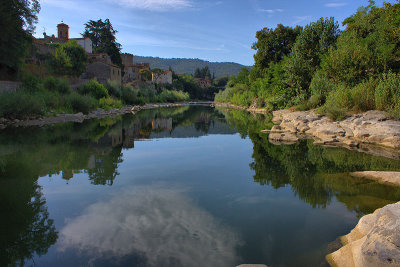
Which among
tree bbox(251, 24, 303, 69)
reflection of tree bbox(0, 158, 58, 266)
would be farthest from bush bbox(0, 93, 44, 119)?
tree bbox(251, 24, 303, 69)

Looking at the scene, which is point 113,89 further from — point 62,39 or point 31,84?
point 62,39

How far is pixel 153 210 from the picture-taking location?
473 centimetres

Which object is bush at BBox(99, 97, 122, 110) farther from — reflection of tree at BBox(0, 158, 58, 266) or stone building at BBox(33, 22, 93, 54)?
reflection of tree at BBox(0, 158, 58, 266)

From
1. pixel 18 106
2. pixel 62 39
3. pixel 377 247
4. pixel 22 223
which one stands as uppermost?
pixel 62 39

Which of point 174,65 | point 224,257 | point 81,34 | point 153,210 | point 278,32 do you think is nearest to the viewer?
point 224,257

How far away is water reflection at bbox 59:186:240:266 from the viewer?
133 inches

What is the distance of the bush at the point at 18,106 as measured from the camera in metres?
15.0

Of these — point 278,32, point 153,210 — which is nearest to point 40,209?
point 153,210

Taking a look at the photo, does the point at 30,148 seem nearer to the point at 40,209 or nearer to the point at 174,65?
the point at 40,209

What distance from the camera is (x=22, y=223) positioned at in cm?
415

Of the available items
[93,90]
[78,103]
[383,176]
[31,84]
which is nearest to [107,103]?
[93,90]

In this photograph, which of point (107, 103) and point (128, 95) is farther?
point (128, 95)

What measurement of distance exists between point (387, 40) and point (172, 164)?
15732 mm

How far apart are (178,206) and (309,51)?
21.8 meters
